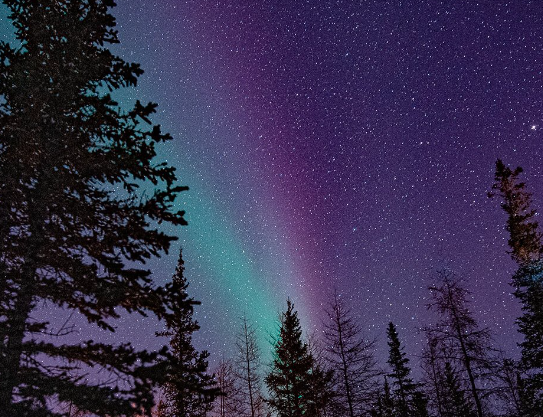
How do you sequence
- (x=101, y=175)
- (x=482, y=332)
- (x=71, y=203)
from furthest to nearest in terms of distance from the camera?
(x=482, y=332) → (x=101, y=175) → (x=71, y=203)

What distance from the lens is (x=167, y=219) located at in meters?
5.88

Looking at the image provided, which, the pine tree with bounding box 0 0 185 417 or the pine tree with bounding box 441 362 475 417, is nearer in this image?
the pine tree with bounding box 0 0 185 417

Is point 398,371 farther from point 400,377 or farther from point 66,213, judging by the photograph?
point 66,213

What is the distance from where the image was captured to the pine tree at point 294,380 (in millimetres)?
20922

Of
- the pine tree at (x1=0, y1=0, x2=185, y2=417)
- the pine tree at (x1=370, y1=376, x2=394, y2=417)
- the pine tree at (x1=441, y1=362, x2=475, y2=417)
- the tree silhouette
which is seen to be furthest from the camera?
the tree silhouette

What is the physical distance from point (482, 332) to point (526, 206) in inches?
355

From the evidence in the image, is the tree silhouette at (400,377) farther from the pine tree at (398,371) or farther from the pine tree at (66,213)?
the pine tree at (66,213)

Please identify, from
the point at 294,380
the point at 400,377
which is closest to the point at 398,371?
the point at 400,377

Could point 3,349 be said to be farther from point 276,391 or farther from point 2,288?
point 276,391

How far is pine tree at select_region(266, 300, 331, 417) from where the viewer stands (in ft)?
68.6

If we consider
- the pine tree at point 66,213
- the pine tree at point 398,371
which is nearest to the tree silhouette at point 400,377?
the pine tree at point 398,371

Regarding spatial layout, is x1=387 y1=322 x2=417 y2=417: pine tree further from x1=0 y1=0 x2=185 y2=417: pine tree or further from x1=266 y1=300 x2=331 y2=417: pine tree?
x1=0 y1=0 x2=185 y2=417: pine tree

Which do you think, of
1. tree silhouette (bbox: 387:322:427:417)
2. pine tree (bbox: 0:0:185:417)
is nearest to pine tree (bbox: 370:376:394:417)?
tree silhouette (bbox: 387:322:427:417)

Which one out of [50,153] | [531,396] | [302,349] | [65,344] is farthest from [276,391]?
[50,153]
